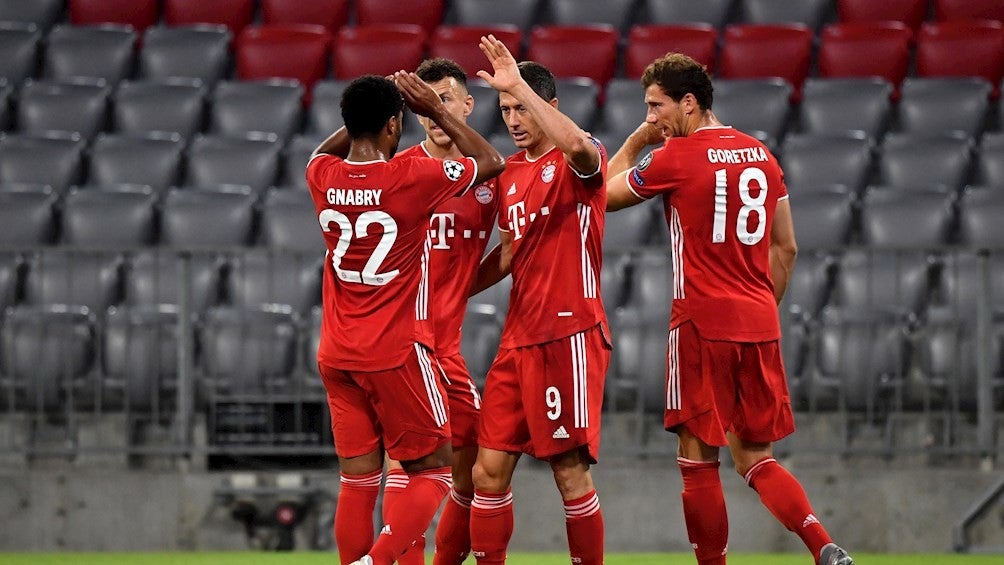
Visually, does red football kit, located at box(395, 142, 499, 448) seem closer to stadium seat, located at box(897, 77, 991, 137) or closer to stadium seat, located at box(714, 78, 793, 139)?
stadium seat, located at box(714, 78, 793, 139)

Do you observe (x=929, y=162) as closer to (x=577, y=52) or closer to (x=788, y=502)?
(x=577, y=52)

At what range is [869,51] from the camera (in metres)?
11.6

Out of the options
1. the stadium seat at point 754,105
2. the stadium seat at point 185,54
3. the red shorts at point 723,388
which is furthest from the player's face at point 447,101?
the stadium seat at point 185,54

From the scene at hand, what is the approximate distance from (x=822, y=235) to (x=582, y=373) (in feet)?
15.1

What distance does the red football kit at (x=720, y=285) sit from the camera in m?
5.65

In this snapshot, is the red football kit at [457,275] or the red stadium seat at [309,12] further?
the red stadium seat at [309,12]

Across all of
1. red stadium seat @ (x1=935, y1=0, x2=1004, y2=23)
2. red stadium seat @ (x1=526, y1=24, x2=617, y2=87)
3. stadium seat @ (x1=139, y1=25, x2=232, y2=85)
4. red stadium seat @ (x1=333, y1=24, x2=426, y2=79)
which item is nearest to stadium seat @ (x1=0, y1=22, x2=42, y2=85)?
stadium seat @ (x1=139, y1=25, x2=232, y2=85)

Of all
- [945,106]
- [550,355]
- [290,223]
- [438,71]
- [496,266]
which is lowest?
[550,355]

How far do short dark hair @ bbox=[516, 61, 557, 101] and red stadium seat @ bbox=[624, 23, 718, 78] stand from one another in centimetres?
580

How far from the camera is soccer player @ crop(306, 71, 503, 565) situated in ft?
17.4

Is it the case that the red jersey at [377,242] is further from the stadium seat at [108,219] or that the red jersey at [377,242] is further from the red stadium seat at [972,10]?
the red stadium seat at [972,10]

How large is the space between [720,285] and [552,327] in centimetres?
70

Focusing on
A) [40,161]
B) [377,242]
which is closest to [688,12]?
[40,161]

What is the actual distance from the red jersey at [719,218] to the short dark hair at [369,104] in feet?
3.41
